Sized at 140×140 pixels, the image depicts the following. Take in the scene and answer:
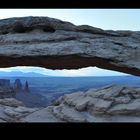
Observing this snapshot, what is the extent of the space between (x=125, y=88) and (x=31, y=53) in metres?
2.01

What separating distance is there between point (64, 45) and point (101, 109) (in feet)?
5.59

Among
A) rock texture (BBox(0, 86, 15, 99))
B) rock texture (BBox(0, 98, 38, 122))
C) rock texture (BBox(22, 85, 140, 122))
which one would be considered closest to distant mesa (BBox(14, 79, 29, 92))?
rock texture (BBox(0, 86, 15, 99))

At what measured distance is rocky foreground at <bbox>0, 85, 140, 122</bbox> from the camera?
4.48 meters

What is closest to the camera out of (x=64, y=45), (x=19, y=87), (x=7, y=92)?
(x=64, y=45)

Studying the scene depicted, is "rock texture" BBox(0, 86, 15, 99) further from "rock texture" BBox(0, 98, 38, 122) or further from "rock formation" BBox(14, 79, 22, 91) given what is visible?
"rock texture" BBox(0, 98, 38, 122)

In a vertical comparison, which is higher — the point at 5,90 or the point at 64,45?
the point at 64,45

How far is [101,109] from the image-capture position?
4613 mm

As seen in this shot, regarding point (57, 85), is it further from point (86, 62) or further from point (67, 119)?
point (86, 62)

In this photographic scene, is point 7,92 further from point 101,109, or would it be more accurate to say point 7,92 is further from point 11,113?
point 101,109

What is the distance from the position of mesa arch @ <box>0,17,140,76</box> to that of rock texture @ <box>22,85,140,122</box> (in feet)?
4.42

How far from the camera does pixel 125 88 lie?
4.73 metres

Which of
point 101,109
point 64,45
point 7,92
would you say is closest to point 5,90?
point 7,92

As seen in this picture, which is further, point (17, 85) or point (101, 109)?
point (17, 85)
